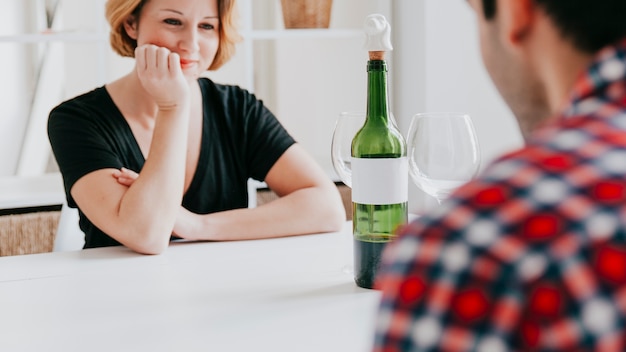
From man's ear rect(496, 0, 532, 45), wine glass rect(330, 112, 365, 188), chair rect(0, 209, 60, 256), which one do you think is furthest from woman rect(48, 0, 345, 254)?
man's ear rect(496, 0, 532, 45)

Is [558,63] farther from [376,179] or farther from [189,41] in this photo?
[189,41]

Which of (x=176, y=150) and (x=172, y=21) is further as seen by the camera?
(x=172, y=21)

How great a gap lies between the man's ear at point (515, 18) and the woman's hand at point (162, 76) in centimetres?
129

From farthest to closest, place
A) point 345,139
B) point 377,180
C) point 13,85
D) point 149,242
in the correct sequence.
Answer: point 13,85 < point 149,242 < point 345,139 < point 377,180

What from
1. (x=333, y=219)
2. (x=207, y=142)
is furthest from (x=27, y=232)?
(x=333, y=219)

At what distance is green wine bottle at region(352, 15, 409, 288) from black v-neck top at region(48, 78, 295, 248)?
69cm

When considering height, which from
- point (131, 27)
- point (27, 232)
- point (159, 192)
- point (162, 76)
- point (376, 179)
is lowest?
point (27, 232)

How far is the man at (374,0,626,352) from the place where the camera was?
12.7 inches

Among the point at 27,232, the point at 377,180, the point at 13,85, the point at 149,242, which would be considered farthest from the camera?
the point at 13,85

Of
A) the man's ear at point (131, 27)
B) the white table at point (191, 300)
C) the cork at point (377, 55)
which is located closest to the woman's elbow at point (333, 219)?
the white table at point (191, 300)

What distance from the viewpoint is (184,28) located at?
1814mm

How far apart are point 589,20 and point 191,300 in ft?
2.65

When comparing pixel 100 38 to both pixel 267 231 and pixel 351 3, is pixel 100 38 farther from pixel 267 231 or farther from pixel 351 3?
pixel 267 231

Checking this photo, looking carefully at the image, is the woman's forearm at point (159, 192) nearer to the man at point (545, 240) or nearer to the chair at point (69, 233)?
the chair at point (69, 233)
